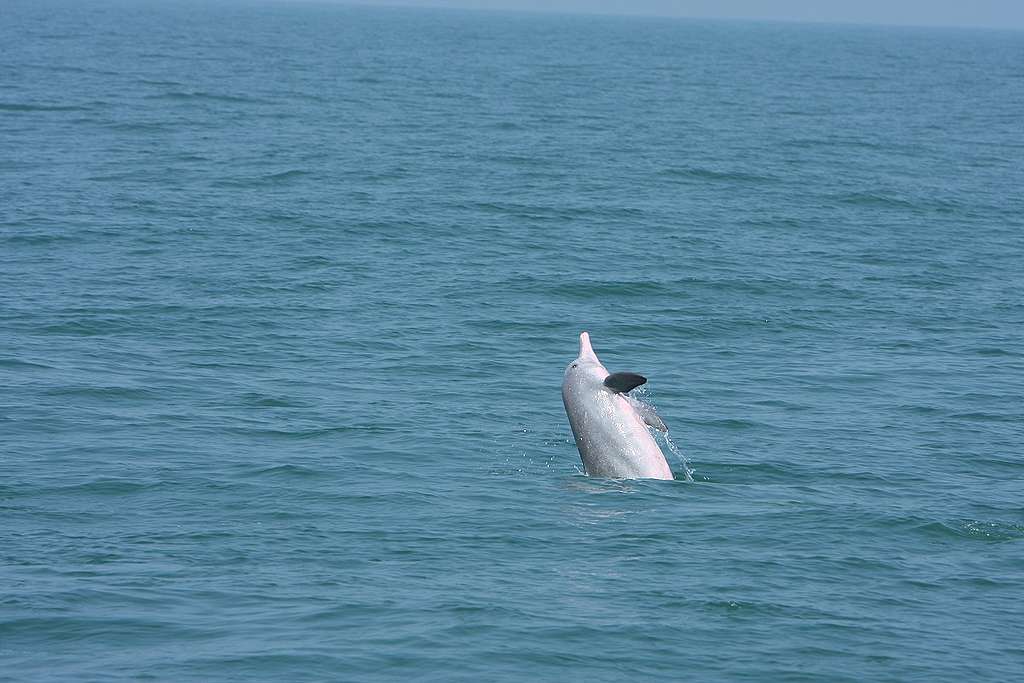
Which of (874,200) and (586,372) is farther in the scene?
(874,200)

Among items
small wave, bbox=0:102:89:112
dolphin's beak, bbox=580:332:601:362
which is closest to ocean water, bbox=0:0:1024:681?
dolphin's beak, bbox=580:332:601:362

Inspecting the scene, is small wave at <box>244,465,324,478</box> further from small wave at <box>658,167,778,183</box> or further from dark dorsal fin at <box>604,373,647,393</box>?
small wave at <box>658,167,778,183</box>

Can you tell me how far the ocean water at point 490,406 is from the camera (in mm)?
16094

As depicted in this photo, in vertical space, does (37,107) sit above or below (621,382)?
below

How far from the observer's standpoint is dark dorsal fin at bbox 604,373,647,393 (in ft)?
66.4

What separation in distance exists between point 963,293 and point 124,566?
82.2 feet

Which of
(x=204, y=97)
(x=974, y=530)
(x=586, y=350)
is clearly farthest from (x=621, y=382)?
(x=204, y=97)

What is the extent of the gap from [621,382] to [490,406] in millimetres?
6140

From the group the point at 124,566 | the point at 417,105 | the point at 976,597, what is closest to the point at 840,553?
the point at 976,597

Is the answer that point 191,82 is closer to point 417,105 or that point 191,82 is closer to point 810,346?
point 417,105

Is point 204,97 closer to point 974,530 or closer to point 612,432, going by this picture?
point 612,432

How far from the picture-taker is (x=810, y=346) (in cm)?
3142

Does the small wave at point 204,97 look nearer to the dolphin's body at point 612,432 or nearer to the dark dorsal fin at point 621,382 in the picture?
the dolphin's body at point 612,432

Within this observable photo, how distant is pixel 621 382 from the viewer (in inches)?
807
